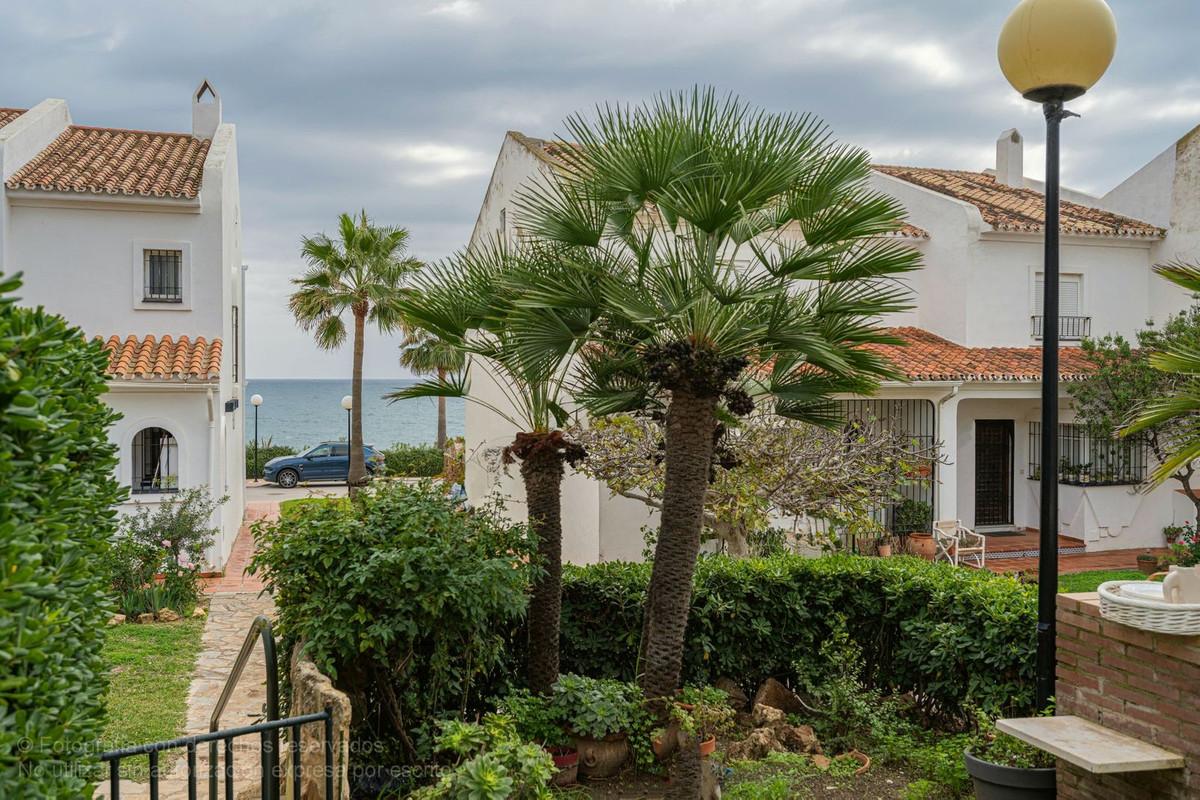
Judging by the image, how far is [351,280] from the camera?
23719 millimetres

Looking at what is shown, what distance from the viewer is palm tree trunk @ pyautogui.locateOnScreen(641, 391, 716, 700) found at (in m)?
6.59

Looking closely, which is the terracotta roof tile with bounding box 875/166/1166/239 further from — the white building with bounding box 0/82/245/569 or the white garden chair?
the white building with bounding box 0/82/245/569

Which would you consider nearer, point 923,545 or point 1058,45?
point 1058,45

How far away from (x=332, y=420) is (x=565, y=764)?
109912 mm

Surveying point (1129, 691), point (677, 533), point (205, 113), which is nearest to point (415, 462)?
point (205, 113)

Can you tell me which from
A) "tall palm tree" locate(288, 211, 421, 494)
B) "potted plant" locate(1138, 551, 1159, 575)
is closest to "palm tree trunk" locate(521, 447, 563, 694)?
"potted plant" locate(1138, 551, 1159, 575)

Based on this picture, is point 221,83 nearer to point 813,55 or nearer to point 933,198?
point 813,55

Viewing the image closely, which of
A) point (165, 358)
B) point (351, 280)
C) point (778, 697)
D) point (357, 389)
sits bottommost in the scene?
point (778, 697)

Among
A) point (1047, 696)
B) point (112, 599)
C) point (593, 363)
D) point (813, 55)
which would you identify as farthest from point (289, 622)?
point (813, 55)

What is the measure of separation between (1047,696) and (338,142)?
2478 centimetres

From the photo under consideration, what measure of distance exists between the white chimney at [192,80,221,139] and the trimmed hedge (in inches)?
644

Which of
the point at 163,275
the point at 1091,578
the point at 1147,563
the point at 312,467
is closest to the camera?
the point at 1091,578

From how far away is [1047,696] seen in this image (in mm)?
5520

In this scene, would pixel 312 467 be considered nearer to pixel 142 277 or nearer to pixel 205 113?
pixel 205 113
